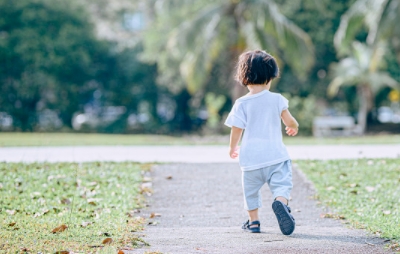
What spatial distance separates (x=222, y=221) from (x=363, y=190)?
91.1 inches

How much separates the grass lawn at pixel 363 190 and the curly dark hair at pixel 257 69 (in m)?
1.69

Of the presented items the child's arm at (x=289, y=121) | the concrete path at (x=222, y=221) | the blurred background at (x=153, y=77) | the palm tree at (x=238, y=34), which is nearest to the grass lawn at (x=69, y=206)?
the concrete path at (x=222, y=221)

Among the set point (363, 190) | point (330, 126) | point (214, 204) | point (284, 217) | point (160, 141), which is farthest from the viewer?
point (330, 126)

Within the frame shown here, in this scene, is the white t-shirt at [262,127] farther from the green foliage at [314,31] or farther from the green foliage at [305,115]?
the green foliage at [314,31]

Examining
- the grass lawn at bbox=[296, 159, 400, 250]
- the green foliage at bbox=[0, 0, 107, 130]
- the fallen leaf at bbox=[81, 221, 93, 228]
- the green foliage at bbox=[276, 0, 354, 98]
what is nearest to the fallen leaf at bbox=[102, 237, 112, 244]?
the fallen leaf at bbox=[81, 221, 93, 228]

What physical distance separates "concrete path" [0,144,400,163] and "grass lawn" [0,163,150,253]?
1.08 meters

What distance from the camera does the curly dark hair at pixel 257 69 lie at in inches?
226

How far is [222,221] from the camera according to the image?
695cm

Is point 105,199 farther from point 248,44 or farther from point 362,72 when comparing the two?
point 362,72

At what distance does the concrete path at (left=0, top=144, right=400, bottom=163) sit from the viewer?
1094cm

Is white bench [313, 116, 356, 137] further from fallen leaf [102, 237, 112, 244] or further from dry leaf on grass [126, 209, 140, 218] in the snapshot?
fallen leaf [102, 237, 112, 244]

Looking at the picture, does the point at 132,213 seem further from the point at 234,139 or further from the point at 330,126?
the point at 330,126

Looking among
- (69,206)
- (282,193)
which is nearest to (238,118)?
(282,193)

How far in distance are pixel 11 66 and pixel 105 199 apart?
78.0 feet
